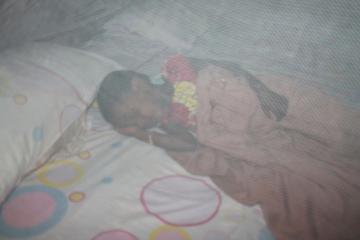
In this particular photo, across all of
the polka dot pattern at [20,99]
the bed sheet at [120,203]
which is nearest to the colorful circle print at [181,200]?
the bed sheet at [120,203]

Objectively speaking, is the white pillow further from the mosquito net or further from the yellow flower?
the yellow flower

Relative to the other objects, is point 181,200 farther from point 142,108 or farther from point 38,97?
point 38,97

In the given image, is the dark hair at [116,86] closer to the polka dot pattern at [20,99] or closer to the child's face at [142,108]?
the child's face at [142,108]

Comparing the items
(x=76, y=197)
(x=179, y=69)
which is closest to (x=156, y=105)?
(x=179, y=69)

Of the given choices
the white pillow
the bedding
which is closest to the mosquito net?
the bedding

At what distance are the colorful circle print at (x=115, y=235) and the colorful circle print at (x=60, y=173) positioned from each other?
0.21 metres

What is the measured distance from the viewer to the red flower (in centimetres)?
92

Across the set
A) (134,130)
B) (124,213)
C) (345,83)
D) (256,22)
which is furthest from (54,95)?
(345,83)

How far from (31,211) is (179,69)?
0.58 meters

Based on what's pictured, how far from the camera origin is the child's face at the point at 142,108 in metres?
1.05

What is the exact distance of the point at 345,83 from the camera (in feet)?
2.61

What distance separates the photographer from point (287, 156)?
0.89 metres

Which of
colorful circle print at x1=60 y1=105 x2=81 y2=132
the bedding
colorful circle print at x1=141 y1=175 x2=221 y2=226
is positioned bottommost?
colorful circle print at x1=141 y1=175 x2=221 y2=226

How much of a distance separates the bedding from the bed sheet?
0.19 ft
